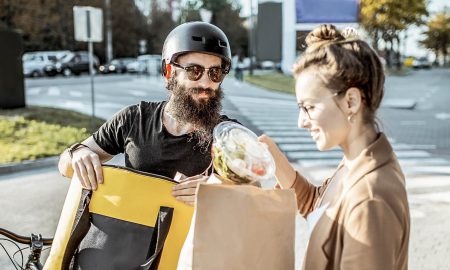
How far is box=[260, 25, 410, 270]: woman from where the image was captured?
4.43ft

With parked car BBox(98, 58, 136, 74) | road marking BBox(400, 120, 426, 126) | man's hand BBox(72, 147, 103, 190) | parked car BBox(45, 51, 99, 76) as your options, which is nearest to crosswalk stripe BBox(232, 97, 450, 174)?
road marking BBox(400, 120, 426, 126)

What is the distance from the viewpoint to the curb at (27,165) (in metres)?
9.73

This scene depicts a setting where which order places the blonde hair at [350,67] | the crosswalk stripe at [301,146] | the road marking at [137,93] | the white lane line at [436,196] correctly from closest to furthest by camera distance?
the blonde hair at [350,67] → the white lane line at [436,196] → the crosswalk stripe at [301,146] → the road marking at [137,93]

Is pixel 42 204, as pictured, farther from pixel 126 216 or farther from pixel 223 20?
pixel 223 20

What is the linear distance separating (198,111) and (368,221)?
1.17 m

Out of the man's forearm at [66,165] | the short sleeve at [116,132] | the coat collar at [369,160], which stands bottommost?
the man's forearm at [66,165]

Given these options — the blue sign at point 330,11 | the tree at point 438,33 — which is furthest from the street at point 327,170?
the tree at point 438,33

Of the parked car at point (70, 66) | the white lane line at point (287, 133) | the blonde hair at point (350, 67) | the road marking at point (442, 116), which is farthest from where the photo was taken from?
the parked car at point (70, 66)

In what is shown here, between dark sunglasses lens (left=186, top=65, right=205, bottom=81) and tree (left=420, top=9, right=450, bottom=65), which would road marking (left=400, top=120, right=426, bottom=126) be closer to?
dark sunglasses lens (left=186, top=65, right=205, bottom=81)

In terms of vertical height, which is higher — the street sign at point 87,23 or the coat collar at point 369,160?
the street sign at point 87,23

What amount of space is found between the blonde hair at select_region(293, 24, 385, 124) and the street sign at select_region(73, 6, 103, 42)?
1311cm

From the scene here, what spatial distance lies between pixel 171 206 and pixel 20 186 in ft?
24.1

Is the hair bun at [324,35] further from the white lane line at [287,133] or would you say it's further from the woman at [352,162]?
the white lane line at [287,133]

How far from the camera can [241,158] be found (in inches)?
60.7
